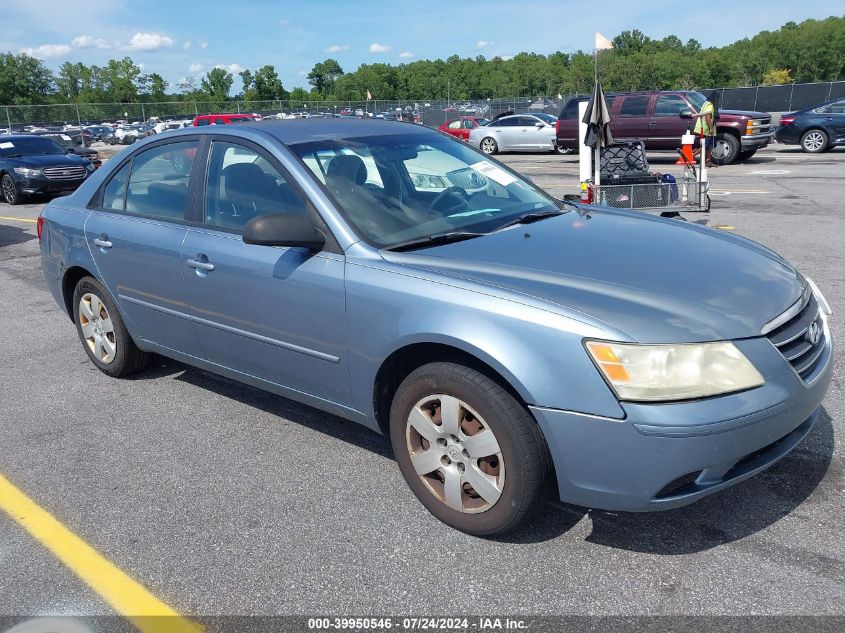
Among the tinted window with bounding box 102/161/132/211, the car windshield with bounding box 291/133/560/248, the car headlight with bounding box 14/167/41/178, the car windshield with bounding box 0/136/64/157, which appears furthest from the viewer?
the car windshield with bounding box 0/136/64/157

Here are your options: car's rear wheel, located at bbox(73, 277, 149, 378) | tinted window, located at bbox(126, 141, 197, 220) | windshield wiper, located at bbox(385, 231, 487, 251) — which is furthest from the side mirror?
car's rear wheel, located at bbox(73, 277, 149, 378)

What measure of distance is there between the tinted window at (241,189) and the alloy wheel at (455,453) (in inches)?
47.9

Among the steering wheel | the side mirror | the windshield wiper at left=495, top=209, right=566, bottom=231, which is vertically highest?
the steering wheel

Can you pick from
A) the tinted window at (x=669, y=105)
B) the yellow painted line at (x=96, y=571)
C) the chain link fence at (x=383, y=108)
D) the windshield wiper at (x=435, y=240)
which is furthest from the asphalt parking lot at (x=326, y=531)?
the chain link fence at (x=383, y=108)

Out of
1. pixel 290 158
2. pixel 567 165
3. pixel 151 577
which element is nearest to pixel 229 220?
pixel 290 158

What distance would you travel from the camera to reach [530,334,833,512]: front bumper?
2.47m

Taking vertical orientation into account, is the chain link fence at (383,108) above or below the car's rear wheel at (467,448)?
above

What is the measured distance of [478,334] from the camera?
8.99ft

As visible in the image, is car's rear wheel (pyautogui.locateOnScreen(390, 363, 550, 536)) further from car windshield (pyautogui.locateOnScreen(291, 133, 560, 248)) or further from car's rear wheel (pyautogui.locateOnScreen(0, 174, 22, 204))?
car's rear wheel (pyautogui.locateOnScreen(0, 174, 22, 204))

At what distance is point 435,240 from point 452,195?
1.76 ft

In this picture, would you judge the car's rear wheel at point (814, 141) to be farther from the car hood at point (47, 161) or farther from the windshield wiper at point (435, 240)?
the windshield wiper at point (435, 240)

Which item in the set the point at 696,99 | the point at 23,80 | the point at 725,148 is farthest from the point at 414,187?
the point at 23,80

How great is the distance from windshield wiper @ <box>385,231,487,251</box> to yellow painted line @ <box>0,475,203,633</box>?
1.67 m

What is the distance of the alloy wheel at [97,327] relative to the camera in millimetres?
4871
